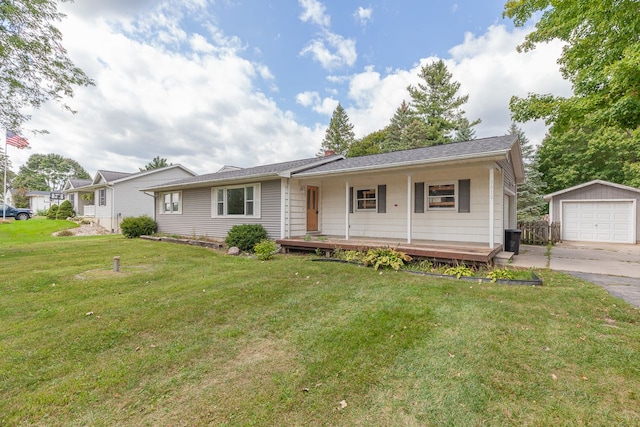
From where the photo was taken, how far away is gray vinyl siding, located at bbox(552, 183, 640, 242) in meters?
12.0

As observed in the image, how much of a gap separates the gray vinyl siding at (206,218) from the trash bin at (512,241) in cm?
724

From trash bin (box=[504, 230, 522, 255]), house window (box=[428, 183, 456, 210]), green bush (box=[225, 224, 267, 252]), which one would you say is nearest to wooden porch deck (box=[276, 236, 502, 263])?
green bush (box=[225, 224, 267, 252])

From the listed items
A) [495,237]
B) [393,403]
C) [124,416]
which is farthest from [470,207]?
[124,416]

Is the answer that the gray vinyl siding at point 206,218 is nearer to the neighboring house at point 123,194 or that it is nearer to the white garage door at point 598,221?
the neighboring house at point 123,194

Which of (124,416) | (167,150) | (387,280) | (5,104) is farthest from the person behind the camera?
(167,150)

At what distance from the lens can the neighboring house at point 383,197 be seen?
7.92 metres

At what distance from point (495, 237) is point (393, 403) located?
7579 millimetres

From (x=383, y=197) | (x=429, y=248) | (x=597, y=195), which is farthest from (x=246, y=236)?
(x=597, y=195)

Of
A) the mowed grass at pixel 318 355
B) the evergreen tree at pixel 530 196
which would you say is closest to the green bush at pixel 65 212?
the mowed grass at pixel 318 355

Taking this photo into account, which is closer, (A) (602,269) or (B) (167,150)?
(A) (602,269)

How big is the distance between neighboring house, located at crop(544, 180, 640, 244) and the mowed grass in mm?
10637

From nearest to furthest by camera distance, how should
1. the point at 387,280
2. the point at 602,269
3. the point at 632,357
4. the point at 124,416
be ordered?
1. the point at 124,416
2. the point at 632,357
3. the point at 387,280
4. the point at 602,269

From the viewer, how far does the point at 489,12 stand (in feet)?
37.5

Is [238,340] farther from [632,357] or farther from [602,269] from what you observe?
[602,269]
